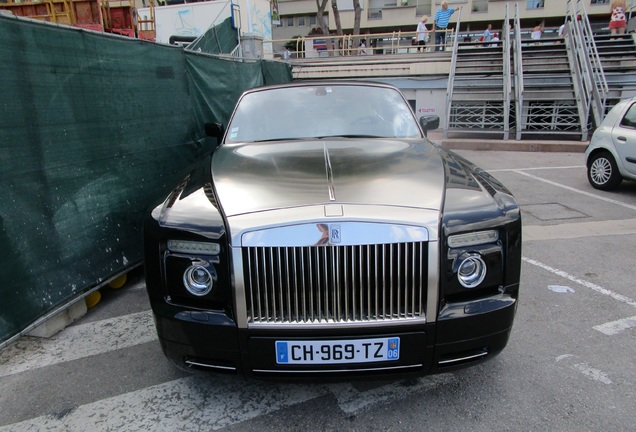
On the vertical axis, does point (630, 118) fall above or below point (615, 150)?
above

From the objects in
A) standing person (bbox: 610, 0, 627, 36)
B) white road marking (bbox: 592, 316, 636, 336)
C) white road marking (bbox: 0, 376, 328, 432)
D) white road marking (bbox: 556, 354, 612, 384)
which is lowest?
white road marking (bbox: 592, 316, 636, 336)

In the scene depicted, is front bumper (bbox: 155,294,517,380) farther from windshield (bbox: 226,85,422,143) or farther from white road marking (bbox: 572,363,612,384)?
windshield (bbox: 226,85,422,143)

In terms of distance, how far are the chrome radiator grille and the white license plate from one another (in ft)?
0.35

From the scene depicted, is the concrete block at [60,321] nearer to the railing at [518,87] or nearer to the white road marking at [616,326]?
the white road marking at [616,326]

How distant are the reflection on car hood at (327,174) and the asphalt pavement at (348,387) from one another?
1028 millimetres

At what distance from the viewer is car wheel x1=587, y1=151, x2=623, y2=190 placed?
715cm

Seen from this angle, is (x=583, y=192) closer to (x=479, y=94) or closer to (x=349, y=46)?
(x=479, y=94)

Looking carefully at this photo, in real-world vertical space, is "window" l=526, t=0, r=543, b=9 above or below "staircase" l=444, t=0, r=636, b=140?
above

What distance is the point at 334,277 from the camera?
2.08 metres

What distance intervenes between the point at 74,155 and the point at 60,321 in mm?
1376

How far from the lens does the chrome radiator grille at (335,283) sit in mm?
2062

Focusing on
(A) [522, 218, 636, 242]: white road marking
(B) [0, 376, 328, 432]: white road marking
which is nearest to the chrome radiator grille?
(B) [0, 376, 328, 432]: white road marking

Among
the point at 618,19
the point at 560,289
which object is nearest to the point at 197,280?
the point at 560,289

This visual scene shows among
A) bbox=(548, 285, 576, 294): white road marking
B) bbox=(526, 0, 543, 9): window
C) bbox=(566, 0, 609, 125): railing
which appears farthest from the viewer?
bbox=(526, 0, 543, 9): window
